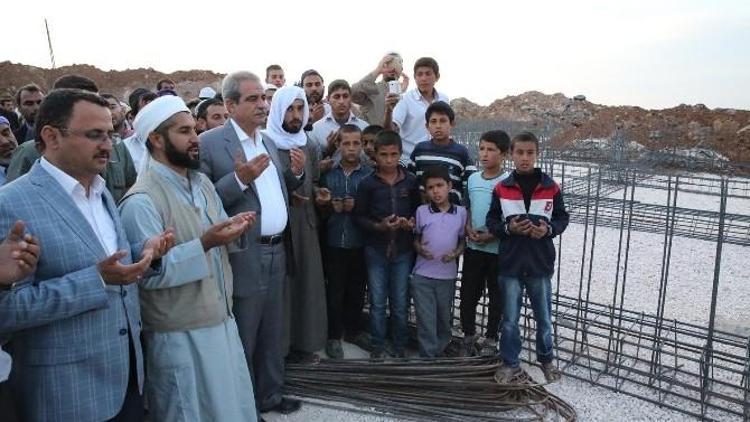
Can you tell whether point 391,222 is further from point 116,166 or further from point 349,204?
point 116,166

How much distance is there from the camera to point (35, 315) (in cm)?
189

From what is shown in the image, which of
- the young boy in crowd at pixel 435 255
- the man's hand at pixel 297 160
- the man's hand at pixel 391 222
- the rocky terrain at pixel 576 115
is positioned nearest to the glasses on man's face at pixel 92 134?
the man's hand at pixel 297 160

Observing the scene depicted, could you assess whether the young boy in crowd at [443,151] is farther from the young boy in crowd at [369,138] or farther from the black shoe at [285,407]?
the black shoe at [285,407]

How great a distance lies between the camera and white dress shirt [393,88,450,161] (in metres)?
5.14

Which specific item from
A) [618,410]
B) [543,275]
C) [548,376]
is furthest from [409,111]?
[618,410]

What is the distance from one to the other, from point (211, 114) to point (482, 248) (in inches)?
101

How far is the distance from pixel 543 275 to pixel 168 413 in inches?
101

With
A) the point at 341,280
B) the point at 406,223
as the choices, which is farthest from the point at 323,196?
the point at 341,280

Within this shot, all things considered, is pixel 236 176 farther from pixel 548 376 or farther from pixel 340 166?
pixel 548 376

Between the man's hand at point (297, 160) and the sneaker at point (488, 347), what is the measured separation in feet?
6.74

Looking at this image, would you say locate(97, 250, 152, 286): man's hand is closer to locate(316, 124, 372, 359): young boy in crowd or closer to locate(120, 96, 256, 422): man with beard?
locate(120, 96, 256, 422): man with beard

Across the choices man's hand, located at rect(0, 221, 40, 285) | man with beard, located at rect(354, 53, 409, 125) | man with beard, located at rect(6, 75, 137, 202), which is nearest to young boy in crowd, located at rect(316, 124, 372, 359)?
man with beard, located at rect(354, 53, 409, 125)

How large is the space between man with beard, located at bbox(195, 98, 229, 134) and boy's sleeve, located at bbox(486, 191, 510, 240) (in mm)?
2375

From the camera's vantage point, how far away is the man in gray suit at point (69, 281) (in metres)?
1.97
